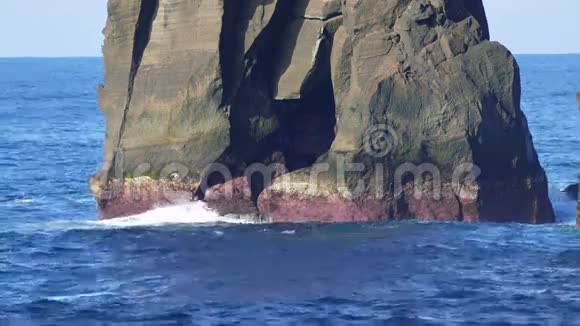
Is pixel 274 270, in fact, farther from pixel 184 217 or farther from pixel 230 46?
pixel 230 46

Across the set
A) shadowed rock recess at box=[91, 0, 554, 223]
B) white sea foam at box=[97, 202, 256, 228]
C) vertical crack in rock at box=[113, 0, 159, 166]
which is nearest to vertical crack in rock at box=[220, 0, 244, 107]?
shadowed rock recess at box=[91, 0, 554, 223]

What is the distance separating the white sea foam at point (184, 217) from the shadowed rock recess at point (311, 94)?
0.95 ft

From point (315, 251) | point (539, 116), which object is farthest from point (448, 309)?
point (539, 116)

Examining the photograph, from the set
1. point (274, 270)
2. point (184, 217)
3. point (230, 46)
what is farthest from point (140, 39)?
point (274, 270)

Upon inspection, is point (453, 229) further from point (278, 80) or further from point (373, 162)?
point (278, 80)

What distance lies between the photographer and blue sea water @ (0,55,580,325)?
1291 inches

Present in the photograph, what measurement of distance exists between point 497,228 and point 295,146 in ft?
28.0

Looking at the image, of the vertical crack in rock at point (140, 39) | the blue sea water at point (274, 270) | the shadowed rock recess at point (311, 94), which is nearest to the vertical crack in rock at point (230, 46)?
the shadowed rock recess at point (311, 94)

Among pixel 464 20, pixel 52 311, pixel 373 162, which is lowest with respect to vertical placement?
pixel 52 311

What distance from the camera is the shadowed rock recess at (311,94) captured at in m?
42.5

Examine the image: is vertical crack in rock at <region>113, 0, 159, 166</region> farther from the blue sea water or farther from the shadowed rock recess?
the blue sea water

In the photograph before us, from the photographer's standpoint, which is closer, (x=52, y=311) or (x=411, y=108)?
(x=52, y=311)

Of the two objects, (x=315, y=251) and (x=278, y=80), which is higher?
(x=278, y=80)

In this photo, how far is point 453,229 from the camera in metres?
41.6
